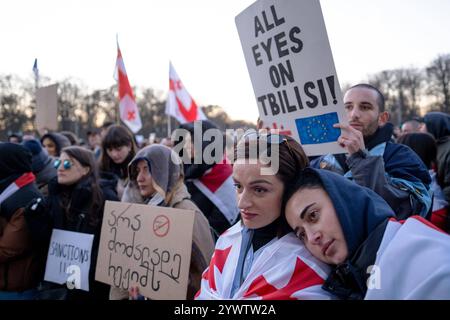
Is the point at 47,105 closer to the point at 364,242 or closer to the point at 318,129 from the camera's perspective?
the point at 318,129

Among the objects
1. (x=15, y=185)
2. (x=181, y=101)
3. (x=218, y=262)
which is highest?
(x=181, y=101)

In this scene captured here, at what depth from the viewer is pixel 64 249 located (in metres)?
3.27

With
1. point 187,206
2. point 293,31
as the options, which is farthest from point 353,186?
point 187,206

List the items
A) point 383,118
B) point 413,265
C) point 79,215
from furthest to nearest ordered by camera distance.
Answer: point 79,215 → point 383,118 → point 413,265

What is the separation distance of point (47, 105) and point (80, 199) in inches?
70.4

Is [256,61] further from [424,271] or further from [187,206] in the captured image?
[424,271]

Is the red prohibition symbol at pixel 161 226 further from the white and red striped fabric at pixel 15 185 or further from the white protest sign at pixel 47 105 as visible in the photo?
the white protest sign at pixel 47 105

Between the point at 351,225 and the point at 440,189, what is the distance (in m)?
2.98

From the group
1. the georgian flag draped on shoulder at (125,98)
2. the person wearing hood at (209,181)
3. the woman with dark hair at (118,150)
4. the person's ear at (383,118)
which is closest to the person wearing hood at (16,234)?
the woman with dark hair at (118,150)

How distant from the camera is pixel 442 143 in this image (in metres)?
4.32

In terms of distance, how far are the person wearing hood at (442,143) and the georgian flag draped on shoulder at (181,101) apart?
429cm

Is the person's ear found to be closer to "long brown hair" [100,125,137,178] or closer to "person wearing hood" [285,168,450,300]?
"person wearing hood" [285,168,450,300]

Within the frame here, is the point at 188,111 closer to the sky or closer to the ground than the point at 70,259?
closer to the sky

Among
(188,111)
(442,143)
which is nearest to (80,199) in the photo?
(442,143)
